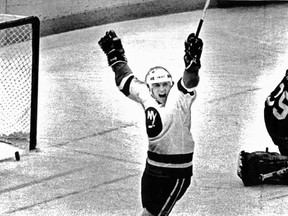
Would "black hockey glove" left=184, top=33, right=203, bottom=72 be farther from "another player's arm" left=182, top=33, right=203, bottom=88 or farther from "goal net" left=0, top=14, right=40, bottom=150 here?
"goal net" left=0, top=14, right=40, bottom=150

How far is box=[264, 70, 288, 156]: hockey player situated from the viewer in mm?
10664

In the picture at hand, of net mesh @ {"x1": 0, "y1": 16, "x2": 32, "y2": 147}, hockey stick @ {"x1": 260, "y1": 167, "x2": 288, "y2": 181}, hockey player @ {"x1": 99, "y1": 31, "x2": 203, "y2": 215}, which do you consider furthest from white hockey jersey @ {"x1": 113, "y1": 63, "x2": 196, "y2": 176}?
net mesh @ {"x1": 0, "y1": 16, "x2": 32, "y2": 147}

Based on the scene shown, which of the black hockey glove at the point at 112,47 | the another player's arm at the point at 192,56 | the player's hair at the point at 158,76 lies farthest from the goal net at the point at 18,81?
the another player's arm at the point at 192,56

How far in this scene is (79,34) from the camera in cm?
1756

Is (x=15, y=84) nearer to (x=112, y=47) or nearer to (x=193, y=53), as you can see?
(x=112, y=47)

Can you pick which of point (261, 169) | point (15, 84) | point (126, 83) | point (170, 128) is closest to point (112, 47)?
point (126, 83)

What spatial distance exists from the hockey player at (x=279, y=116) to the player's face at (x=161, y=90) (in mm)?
2517

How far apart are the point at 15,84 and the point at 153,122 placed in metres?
5.45

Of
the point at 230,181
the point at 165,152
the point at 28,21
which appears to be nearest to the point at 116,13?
the point at 28,21

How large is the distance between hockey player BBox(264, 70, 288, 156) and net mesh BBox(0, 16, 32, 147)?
3.11m

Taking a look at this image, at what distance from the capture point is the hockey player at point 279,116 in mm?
10664

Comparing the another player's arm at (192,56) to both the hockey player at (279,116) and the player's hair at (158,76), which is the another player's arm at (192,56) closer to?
Answer: the player's hair at (158,76)

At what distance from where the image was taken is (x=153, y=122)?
8359 millimetres

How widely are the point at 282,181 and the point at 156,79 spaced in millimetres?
2886
